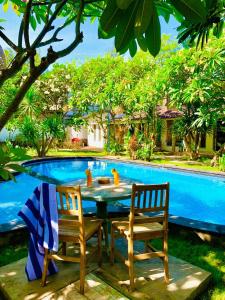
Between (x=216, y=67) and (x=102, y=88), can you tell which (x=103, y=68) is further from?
(x=216, y=67)

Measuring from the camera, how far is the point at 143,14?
918mm

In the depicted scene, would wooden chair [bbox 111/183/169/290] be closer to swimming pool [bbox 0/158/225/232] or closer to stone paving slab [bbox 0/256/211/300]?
stone paving slab [bbox 0/256/211/300]

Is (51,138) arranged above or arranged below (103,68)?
below

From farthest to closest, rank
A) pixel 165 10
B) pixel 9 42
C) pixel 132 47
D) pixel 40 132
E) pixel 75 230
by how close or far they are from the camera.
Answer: pixel 40 132
pixel 75 230
pixel 165 10
pixel 132 47
pixel 9 42

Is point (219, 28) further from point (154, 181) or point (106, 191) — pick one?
point (154, 181)

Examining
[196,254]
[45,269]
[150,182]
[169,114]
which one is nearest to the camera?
[45,269]

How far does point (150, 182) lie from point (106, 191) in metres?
8.36

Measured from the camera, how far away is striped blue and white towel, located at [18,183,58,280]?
10.3 feet

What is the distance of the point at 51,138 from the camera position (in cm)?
1753

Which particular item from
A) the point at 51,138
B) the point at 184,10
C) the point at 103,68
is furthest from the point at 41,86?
the point at 184,10

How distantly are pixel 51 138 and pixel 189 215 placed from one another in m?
11.8

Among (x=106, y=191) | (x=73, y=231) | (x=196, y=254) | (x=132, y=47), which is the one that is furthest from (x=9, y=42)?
(x=196, y=254)

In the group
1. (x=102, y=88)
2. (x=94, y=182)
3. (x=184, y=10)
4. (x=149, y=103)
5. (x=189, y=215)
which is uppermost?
(x=102, y=88)

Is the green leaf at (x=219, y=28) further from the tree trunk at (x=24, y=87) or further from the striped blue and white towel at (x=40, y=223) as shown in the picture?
the striped blue and white towel at (x=40, y=223)
